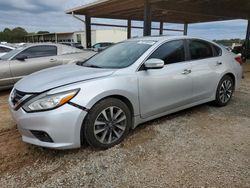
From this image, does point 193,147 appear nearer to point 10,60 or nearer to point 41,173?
point 41,173

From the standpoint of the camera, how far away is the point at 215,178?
251 cm

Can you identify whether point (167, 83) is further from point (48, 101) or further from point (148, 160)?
point (48, 101)

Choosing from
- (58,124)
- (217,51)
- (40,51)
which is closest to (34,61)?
(40,51)

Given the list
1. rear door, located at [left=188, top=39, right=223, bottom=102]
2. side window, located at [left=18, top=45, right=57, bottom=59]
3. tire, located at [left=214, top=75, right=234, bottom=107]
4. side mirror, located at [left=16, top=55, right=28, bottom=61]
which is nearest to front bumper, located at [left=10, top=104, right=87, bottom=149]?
rear door, located at [left=188, top=39, right=223, bottom=102]

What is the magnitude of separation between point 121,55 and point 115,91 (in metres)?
0.97

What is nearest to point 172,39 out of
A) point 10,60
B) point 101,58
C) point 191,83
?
point 191,83

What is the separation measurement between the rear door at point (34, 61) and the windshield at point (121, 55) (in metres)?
3.15

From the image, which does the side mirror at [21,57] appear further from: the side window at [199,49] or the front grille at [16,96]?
the side window at [199,49]

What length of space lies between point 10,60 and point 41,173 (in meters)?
4.70

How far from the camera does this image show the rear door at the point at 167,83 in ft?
11.2

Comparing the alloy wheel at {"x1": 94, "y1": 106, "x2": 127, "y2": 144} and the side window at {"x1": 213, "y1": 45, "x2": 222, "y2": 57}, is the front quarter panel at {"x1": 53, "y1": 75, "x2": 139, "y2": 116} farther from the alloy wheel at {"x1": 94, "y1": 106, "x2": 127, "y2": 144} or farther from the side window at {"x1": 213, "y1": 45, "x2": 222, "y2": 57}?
the side window at {"x1": 213, "y1": 45, "x2": 222, "y2": 57}

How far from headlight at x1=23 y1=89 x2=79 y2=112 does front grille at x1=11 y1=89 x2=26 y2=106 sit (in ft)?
0.80

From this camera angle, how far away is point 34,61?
667cm

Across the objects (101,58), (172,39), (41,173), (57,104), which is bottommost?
(41,173)
